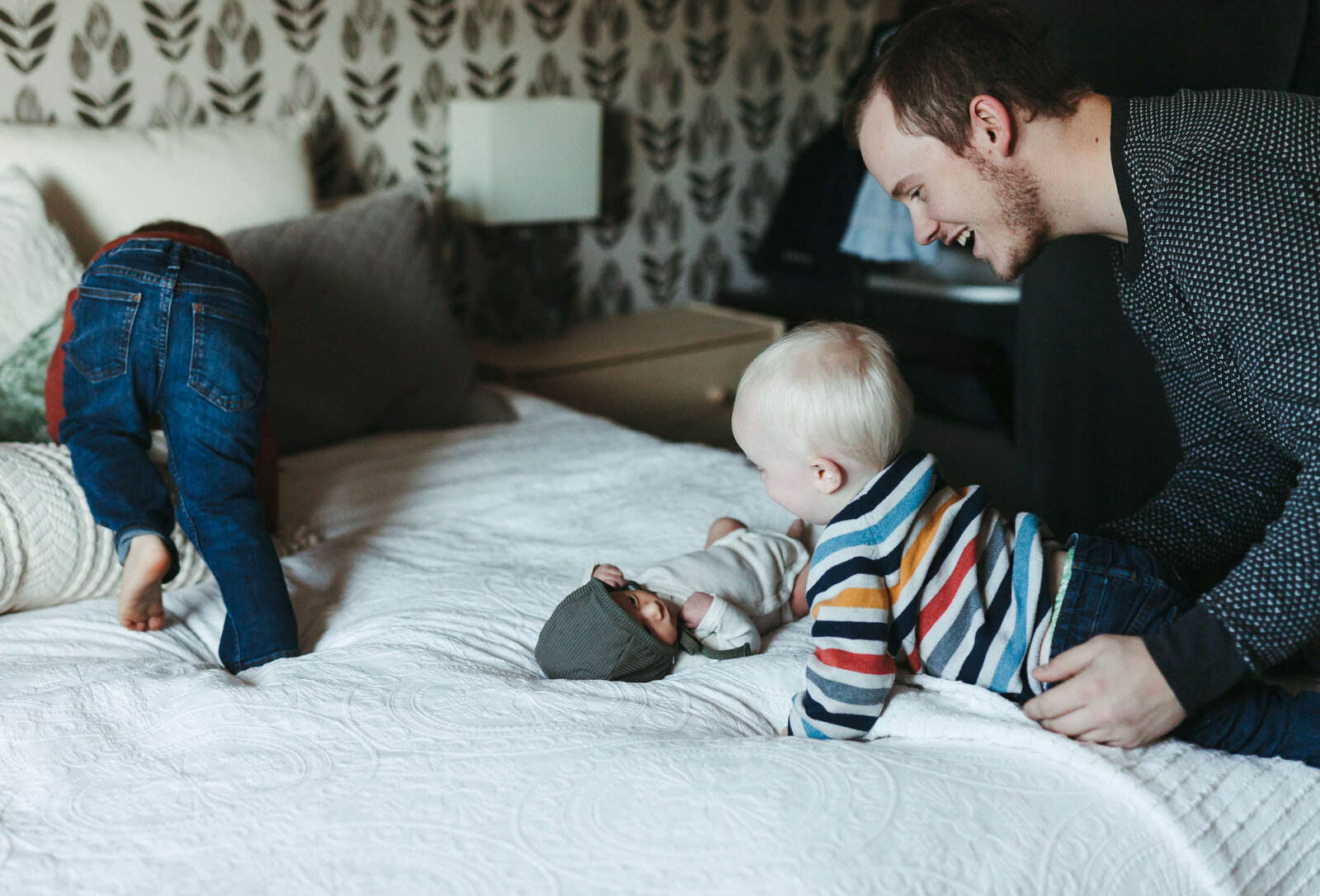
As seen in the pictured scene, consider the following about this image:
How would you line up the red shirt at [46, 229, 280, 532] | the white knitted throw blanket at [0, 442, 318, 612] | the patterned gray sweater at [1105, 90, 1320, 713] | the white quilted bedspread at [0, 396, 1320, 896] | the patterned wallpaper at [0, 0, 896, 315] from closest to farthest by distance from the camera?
the white quilted bedspread at [0, 396, 1320, 896] < the patterned gray sweater at [1105, 90, 1320, 713] < the white knitted throw blanket at [0, 442, 318, 612] < the red shirt at [46, 229, 280, 532] < the patterned wallpaper at [0, 0, 896, 315]

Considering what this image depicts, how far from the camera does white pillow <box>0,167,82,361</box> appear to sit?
1669 millimetres

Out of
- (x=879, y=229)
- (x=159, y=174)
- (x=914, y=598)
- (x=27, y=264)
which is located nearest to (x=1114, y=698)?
(x=914, y=598)

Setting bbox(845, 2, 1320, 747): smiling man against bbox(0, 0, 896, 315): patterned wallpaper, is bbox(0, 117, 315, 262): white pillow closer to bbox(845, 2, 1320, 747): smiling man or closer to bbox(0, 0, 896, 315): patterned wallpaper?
bbox(0, 0, 896, 315): patterned wallpaper

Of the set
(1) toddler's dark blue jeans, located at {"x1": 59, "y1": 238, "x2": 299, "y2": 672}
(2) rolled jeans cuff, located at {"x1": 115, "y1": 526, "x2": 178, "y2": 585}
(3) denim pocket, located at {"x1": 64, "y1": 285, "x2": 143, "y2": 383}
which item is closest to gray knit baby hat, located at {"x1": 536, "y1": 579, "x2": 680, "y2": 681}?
(1) toddler's dark blue jeans, located at {"x1": 59, "y1": 238, "x2": 299, "y2": 672}

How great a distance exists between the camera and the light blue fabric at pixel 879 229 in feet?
9.13

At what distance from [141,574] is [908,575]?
0.88 m

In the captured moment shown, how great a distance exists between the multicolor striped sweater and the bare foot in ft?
2.49

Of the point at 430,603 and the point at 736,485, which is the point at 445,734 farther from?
the point at 736,485

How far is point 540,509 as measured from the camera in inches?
68.3

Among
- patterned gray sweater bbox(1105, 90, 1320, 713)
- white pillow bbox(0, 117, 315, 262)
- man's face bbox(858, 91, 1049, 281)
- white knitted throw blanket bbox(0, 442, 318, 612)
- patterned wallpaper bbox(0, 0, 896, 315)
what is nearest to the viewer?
patterned gray sweater bbox(1105, 90, 1320, 713)

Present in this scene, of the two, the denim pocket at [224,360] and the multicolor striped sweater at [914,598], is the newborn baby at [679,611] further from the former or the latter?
the denim pocket at [224,360]

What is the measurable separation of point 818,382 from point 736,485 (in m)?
0.72

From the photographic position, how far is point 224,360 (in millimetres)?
1392

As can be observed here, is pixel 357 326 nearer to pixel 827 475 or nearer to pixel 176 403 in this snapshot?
pixel 176 403
